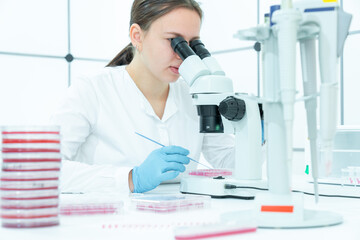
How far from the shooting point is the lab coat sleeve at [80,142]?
1.43m

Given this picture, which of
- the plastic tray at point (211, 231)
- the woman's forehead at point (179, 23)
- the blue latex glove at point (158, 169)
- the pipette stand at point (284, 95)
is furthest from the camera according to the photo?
the woman's forehead at point (179, 23)

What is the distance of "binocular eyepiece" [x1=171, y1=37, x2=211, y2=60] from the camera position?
1.51m

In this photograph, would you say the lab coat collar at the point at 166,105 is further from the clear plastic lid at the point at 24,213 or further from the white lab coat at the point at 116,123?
the clear plastic lid at the point at 24,213

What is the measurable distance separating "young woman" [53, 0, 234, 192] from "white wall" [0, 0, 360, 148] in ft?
3.36

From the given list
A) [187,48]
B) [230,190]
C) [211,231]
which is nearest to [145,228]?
[211,231]

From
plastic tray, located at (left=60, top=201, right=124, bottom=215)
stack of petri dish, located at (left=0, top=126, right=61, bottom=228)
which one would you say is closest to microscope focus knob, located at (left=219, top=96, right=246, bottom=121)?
plastic tray, located at (left=60, top=201, right=124, bottom=215)

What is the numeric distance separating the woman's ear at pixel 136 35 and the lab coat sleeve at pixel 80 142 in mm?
255

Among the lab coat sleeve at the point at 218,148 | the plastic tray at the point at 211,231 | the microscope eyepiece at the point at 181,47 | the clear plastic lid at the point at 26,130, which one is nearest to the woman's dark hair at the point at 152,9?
the microscope eyepiece at the point at 181,47

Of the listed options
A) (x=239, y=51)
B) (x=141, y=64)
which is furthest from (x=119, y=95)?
(x=239, y=51)

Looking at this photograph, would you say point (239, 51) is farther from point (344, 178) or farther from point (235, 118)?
point (235, 118)

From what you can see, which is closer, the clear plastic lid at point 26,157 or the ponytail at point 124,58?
the clear plastic lid at point 26,157

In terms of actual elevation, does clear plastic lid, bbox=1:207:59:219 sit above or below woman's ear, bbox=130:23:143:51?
below

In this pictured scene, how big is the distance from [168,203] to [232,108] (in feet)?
1.22

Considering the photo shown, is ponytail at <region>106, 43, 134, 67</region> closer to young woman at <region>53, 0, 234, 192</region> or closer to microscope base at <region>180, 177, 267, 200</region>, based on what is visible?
young woman at <region>53, 0, 234, 192</region>
